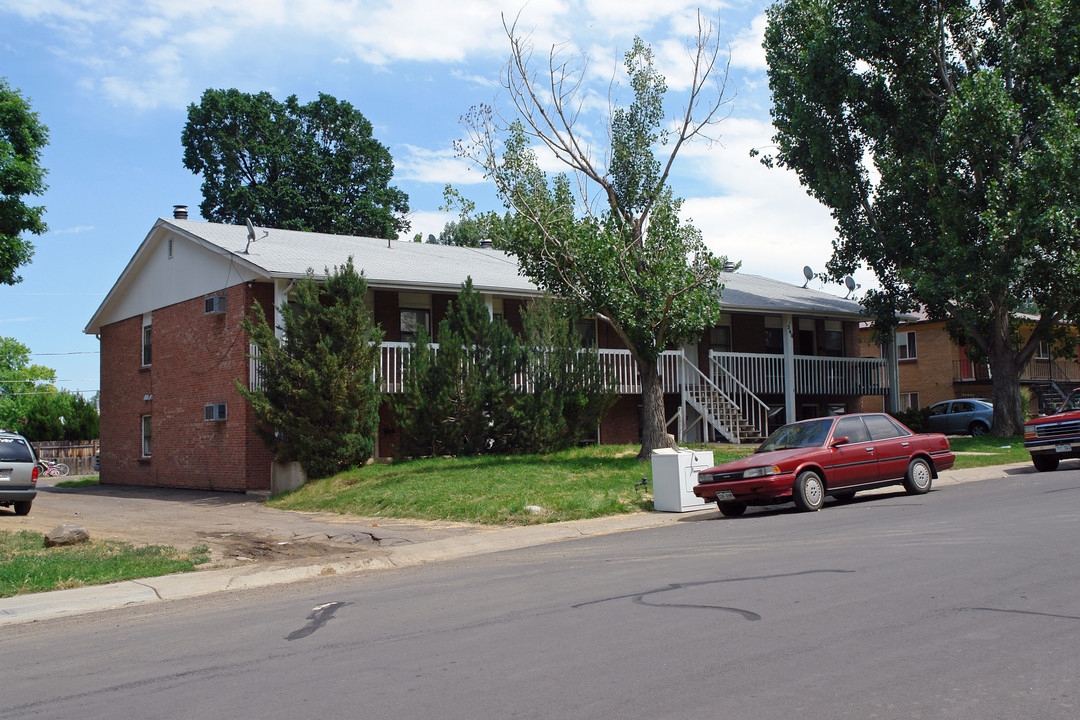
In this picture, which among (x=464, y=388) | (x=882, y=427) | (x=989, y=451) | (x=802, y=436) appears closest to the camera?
(x=802, y=436)

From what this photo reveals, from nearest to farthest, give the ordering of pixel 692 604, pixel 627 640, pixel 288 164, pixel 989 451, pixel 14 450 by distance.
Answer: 1. pixel 627 640
2. pixel 692 604
3. pixel 14 450
4. pixel 989 451
5. pixel 288 164

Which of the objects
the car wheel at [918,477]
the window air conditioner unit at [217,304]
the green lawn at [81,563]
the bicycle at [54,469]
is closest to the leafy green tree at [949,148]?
the car wheel at [918,477]

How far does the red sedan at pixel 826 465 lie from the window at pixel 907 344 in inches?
1203

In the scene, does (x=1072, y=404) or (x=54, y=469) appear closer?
(x=1072, y=404)

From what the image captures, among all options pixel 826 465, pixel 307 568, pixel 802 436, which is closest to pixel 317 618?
pixel 307 568

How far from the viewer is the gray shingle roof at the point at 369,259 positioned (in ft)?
77.4

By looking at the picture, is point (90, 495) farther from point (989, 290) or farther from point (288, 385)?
point (989, 290)

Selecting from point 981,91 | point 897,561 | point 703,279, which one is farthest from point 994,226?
point 897,561

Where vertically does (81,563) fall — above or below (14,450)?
below

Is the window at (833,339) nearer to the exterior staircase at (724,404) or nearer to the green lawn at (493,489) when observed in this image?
the exterior staircase at (724,404)

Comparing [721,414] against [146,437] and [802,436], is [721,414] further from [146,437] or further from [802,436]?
[146,437]

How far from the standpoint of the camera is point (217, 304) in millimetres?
24438

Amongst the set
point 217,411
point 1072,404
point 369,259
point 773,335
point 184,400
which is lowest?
point 1072,404

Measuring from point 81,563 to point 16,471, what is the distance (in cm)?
840
